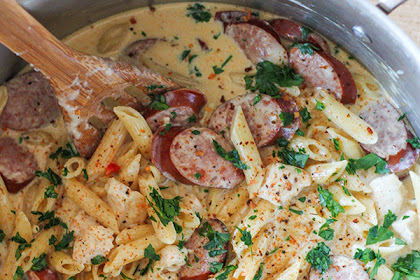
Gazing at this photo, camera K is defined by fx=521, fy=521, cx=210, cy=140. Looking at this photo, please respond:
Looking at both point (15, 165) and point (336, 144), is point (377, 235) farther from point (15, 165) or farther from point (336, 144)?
point (15, 165)

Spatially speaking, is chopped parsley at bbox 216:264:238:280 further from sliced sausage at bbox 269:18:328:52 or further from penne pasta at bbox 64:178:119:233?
sliced sausage at bbox 269:18:328:52

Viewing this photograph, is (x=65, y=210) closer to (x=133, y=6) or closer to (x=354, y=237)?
(x=133, y=6)

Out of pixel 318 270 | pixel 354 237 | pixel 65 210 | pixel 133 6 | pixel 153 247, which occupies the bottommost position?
pixel 65 210

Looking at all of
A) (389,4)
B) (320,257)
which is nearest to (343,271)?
(320,257)

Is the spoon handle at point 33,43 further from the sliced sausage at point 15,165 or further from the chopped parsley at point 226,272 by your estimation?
the chopped parsley at point 226,272

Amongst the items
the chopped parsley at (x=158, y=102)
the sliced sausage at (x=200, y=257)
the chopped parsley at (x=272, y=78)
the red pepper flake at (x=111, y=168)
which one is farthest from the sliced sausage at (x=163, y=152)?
the chopped parsley at (x=272, y=78)

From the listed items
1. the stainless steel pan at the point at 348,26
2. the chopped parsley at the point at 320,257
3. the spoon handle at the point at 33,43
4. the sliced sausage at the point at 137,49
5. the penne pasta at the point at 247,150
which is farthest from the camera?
the sliced sausage at the point at 137,49

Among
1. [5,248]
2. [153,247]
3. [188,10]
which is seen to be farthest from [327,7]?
[5,248]

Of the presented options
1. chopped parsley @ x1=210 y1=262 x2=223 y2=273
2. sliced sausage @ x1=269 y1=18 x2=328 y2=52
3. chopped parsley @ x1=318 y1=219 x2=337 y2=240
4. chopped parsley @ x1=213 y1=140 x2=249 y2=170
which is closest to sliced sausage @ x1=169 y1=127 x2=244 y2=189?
chopped parsley @ x1=213 y1=140 x2=249 y2=170
